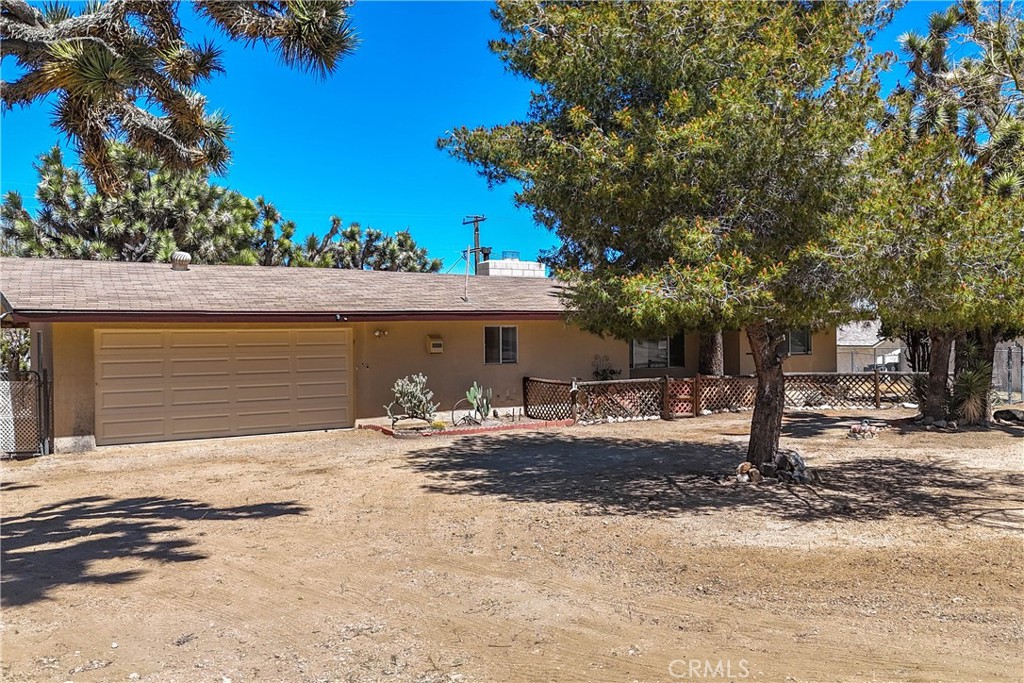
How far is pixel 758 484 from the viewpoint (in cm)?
898

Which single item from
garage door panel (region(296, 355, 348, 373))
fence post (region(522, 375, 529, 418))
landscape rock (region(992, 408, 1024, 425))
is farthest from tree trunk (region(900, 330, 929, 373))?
garage door panel (region(296, 355, 348, 373))

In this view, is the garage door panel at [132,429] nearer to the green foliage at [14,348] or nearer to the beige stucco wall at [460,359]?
the beige stucco wall at [460,359]

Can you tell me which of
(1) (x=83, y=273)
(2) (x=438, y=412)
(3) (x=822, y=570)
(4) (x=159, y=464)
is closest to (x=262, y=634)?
(3) (x=822, y=570)

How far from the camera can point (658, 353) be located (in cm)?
1947

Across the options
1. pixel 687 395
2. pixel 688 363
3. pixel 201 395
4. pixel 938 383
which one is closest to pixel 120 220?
pixel 201 395

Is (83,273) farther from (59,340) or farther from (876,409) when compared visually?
(876,409)

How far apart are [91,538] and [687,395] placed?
43.2 feet

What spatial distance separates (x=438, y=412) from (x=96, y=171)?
29.8 feet

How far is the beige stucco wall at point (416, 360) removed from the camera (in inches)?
490

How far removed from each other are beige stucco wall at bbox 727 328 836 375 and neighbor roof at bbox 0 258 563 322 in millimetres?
5951

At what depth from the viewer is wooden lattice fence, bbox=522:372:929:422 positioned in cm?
1592

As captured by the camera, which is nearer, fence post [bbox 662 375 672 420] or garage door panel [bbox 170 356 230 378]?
garage door panel [bbox 170 356 230 378]

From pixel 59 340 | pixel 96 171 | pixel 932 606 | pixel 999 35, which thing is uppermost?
pixel 999 35

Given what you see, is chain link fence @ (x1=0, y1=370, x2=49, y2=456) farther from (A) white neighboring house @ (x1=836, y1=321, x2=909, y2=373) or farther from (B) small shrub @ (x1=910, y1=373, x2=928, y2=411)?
(A) white neighboring house @ (x1=836, y1=321, x2=909, y2=373)
